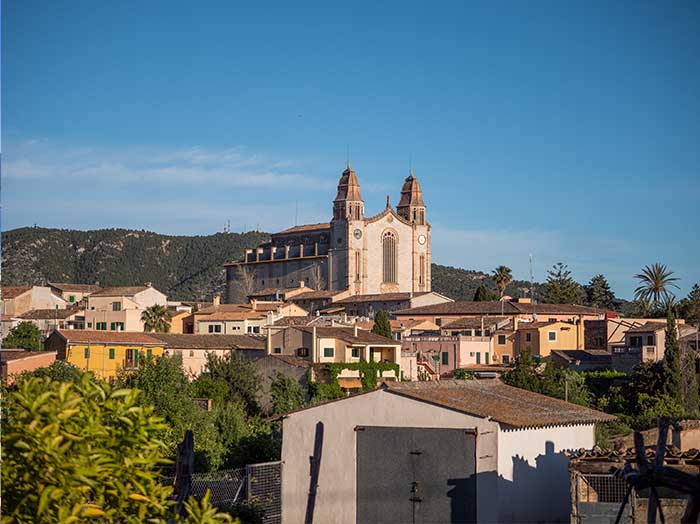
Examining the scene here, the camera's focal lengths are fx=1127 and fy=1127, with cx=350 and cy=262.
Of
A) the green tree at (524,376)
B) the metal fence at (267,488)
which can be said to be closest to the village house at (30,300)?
the green tree at (524,376)

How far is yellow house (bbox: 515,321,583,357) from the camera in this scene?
66812 mm

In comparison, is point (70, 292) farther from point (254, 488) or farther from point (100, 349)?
point (254, 488)

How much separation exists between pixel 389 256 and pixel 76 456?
114265 mm

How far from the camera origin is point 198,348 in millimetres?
58500

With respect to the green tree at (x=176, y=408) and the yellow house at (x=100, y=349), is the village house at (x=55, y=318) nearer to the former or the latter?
the yellow house at (x=100, y=349)

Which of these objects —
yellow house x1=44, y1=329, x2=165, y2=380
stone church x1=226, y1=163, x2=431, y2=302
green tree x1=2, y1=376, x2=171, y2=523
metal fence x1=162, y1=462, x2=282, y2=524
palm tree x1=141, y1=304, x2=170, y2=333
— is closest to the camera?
green tree x1=2, y1=376, x2=171, y2=523

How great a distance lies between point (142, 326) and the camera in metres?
78.1

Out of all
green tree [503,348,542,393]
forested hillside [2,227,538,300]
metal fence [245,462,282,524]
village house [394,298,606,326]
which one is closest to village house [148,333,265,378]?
green tree [503,348,542,393]

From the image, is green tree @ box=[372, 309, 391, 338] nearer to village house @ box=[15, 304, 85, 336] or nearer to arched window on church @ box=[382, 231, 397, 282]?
village house @ box=[15, 304, 85, 336]

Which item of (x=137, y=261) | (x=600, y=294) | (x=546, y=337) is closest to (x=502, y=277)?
(x=600, y=294)

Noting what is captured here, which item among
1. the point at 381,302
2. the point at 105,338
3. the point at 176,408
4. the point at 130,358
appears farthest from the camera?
the point at 381,302

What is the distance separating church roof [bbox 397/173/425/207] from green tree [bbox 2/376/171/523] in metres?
123

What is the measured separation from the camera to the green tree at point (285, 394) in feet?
145

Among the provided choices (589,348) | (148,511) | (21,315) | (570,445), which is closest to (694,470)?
(570,445)
